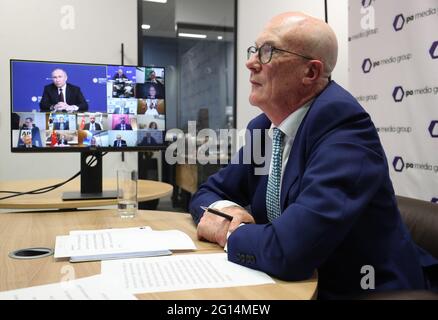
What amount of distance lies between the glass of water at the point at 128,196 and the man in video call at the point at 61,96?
0.37m

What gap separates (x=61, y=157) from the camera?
3.80m

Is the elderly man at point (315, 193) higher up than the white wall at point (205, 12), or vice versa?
the white wall at point (205, 12)

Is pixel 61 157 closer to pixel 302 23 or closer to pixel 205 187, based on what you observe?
pixel 205 187

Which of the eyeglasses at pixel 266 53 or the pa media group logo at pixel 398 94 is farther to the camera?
the pa media group logo at pixel 398 94

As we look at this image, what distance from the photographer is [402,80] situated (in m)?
2.08

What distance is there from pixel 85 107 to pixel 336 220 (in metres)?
1.33

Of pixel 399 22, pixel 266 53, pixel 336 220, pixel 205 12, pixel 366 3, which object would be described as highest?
pixel 205 12

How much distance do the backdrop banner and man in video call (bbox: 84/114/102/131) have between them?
147 cm

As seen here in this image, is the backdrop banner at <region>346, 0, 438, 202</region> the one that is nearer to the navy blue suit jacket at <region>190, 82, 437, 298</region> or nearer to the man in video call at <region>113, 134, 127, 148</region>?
the navy blue suit jacket at <region>190, 82, 437, 298</region>

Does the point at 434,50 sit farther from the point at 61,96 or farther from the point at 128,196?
the point at 61,96

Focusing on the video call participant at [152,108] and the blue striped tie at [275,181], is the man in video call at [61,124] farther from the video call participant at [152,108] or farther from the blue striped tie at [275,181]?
the blue striped tie at [275,181]

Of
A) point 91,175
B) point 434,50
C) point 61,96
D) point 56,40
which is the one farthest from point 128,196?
point 56,40

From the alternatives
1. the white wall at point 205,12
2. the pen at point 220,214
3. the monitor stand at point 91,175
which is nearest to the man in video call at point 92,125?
the monitor stand at point 91,175

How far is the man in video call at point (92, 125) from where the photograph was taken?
1.86 metres
